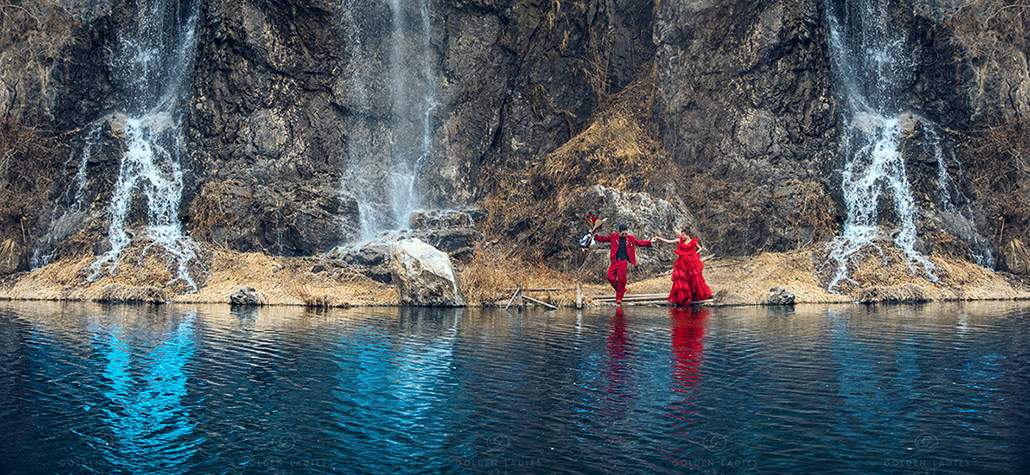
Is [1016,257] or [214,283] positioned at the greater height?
[1016,257]

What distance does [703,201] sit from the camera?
108 ft

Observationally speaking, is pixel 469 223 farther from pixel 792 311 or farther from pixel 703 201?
pixel 792 311

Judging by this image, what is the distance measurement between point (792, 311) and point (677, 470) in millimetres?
16373

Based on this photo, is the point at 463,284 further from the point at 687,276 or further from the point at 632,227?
the point at 632,227

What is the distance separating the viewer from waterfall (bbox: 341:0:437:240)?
35.8m

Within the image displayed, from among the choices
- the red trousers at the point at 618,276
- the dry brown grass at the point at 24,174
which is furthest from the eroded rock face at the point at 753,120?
the dry brown grass at the point at 24,174

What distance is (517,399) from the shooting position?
1036cm

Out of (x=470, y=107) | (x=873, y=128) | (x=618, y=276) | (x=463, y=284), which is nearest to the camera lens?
(x=618, y=276)

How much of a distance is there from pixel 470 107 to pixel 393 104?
11.5 ft

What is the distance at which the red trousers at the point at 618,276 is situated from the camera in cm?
2495

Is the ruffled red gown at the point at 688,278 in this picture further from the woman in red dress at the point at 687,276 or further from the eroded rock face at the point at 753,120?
the eroded rock face at the point at 753,120

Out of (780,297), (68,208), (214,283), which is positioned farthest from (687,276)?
(68,208)

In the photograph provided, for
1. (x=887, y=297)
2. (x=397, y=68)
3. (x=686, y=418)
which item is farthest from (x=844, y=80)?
(x=686, y=418)

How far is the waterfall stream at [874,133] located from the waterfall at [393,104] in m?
17.9
